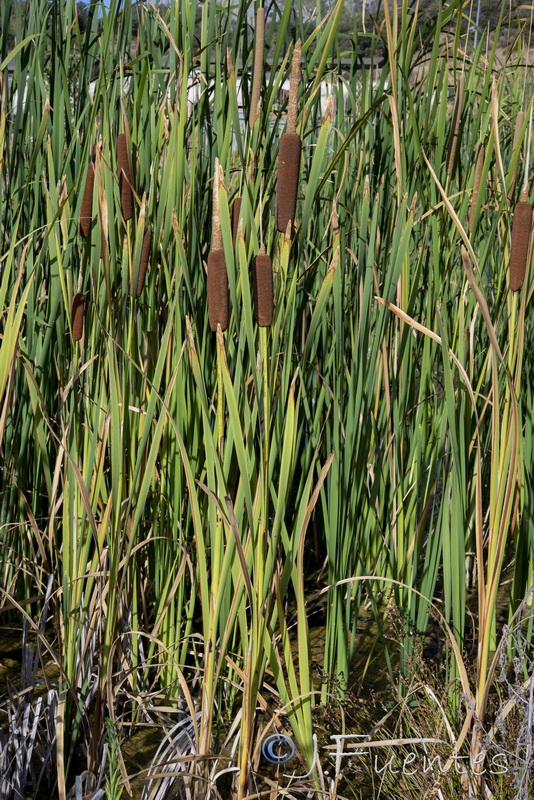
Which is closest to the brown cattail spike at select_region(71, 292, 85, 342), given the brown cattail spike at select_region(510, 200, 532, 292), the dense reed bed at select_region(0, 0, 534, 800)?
the dense reed bed at select_region(0, 0, 534, 800)

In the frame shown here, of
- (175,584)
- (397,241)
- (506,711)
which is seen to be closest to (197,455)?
(175,584)

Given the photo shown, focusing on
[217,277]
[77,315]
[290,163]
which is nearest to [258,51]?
[290,163]

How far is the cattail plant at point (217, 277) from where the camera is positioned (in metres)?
0.79

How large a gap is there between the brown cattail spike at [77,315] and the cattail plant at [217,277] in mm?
282

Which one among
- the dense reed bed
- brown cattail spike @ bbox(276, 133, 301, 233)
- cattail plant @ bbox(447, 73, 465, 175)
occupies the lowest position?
the dense reed bed

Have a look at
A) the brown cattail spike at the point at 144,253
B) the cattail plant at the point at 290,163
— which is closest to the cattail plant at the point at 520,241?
the cattail plant at the point at 290,163

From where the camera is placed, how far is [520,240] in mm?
897

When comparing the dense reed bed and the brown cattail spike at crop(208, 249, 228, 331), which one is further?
the dense reed bed

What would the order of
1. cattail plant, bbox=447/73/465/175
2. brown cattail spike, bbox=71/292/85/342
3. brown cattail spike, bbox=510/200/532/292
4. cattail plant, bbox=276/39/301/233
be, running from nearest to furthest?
1. cattail plant, bbox=276/39/301/233
2. brown cattail spike, bbox=510/200/532/292
3. brown cattail spike, bbox=71/292/85/342
4. cattail plant, bbox=447/73/465/175

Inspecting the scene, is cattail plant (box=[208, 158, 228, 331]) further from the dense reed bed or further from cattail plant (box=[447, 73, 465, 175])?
cattail plant (box=[447, 73, 465, 175])

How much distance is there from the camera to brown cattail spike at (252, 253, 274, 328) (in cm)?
78

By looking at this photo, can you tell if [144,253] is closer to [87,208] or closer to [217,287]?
[87,208]

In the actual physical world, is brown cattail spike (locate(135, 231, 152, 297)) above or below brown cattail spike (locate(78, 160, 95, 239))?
below

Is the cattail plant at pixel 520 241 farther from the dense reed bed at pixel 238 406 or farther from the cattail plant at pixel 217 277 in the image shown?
the cattail plant at pixel 217 277
